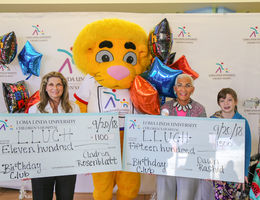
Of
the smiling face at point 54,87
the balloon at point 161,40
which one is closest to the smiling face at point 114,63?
the balloon at point 161,40

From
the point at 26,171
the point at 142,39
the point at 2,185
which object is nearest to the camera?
the point at 26,171

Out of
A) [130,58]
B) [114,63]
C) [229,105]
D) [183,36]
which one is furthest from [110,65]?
[183,36]

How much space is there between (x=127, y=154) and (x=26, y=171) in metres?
0.59

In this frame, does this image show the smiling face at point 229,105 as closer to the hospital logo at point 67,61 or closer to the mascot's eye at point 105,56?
the mascot's eye at point 105,56

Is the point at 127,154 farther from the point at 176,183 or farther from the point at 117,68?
the point at 117,68

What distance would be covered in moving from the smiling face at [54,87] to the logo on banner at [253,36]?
1.78 metres

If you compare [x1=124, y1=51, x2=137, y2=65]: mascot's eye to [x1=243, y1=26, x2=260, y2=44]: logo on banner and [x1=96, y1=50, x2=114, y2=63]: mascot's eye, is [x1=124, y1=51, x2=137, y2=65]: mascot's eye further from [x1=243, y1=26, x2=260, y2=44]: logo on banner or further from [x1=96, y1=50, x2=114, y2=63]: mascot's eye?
[x1=243, y1=26, x2=260, y2=44]: logo on banner

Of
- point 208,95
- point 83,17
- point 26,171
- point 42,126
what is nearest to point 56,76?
point 42,126

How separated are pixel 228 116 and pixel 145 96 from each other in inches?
22.6

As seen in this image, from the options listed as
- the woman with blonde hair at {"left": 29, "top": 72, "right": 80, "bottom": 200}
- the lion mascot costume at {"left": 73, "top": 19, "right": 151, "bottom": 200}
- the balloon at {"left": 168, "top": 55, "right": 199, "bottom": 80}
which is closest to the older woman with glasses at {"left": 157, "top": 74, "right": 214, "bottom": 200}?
the balloon at {"left": 168, "top": 55, "right": 199, "bottom": 80}

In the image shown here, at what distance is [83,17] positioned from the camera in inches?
80.4

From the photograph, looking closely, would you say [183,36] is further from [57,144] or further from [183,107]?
[57,144]

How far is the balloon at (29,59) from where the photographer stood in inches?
76.2

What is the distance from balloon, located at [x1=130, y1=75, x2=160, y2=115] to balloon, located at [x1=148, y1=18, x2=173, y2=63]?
23cm
